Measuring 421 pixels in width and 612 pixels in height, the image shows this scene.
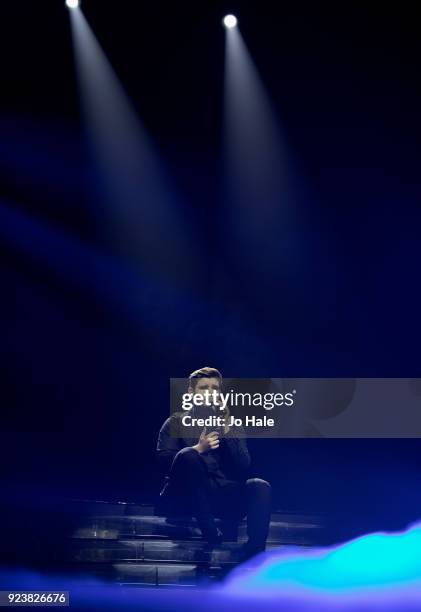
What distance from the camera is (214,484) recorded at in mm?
4074

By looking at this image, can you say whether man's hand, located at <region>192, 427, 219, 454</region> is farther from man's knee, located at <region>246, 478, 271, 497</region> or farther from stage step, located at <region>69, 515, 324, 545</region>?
stage step, located at <region>69, 515, 324, 545</region>

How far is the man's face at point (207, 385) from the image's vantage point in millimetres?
4336

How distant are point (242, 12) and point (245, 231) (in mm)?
1306

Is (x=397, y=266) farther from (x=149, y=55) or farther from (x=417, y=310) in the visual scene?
(x=149, y=55)

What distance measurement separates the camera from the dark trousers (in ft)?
13.1

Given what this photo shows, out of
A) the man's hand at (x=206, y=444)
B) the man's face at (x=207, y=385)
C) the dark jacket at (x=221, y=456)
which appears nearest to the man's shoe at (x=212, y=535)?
the dark jacket at (x=221, y=456)

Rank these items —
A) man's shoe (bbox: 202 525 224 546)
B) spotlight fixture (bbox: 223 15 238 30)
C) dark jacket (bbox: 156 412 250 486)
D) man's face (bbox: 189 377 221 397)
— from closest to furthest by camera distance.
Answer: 1. man's shoe (bbox: 202 525 224 546)
2. dark jacket (bbox: 156 412 250 486)
3. man's face (bbox: 189 377 221 397)
4. spotlight fixture (bbox: 223 15 238 30)

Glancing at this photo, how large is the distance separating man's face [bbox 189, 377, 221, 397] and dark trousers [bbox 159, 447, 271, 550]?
0.38 metres

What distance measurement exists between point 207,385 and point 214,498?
0.63m

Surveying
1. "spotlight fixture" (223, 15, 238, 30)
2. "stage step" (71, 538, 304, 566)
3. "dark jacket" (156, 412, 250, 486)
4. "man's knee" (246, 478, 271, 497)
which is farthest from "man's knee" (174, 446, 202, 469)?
"spotlight fixture" (223, 15, 238, 30)

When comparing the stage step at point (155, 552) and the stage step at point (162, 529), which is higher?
the stage step at point (162, 529)

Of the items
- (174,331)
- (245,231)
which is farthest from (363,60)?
(174,331)

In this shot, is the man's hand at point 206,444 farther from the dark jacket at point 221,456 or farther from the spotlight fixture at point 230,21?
the spotlight fixture at point 230,21

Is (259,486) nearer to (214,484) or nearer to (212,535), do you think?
(214,484)
